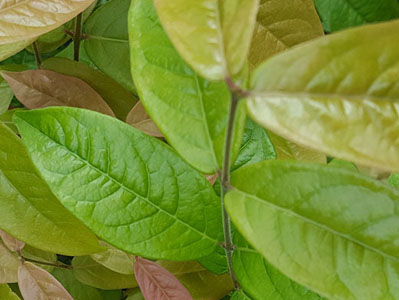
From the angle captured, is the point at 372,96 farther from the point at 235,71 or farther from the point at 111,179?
the point at 111,179

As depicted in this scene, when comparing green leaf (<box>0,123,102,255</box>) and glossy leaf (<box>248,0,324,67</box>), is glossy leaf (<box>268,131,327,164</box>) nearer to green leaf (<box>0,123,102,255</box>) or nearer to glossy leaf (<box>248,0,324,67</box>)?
glossy leaf (<box>248,0,324,67</box>)

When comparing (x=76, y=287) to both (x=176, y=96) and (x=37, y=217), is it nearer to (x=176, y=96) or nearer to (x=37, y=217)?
(x=37, y=217)

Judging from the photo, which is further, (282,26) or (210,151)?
(282,26)

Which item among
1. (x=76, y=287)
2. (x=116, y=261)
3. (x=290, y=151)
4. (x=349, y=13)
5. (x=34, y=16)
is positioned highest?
(x=34, y=16)

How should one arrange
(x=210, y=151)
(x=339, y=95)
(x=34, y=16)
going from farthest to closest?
(x=34, y=16), (x=210, y=151), (x=339, y=95)

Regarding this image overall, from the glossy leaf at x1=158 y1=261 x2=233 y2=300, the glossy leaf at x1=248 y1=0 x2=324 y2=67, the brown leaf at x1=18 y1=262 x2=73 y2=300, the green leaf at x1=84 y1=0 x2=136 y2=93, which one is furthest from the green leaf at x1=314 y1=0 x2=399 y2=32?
the brown leaf at x1=18 y1=262 x2=73 y2=300

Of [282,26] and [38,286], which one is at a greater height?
[282,26]

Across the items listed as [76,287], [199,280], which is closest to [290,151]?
[199,280]
